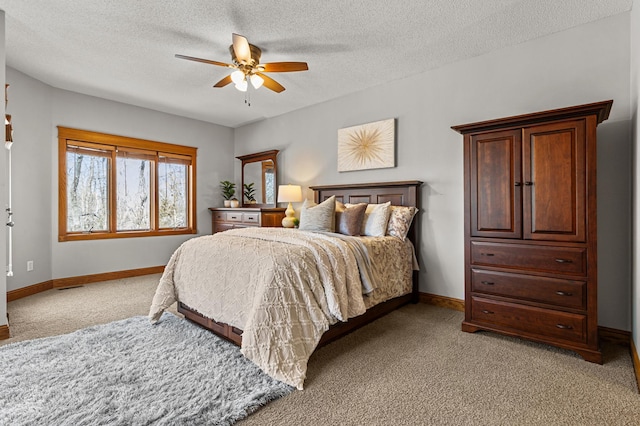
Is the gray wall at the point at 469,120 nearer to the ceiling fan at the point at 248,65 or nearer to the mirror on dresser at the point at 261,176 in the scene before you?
the mirror on dresser at the point at 261,176

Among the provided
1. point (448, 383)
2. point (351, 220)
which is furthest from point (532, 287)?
point (351, 220)

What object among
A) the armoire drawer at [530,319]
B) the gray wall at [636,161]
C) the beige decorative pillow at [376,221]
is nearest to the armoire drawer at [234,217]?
the beige decorative pillow at [376,221]

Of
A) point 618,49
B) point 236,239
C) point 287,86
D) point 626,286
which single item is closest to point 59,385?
point 236,239

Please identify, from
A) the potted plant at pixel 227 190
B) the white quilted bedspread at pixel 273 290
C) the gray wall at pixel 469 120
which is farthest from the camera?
the potted plant at pixel 227 190

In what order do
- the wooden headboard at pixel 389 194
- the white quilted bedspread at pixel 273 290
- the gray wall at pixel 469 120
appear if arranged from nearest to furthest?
1. the white quilted bedspread at pixel 273 290
2. the gray wall at pixel 469 120
3. the wooden headboard at pixel 389 194

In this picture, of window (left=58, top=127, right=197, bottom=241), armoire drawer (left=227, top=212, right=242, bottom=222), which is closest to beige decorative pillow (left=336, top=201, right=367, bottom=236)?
armoire drawer (left=227, top=212, right=242, bottom=222)

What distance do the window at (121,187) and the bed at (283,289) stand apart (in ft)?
8.43

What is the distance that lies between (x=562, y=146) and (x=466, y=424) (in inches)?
77.8

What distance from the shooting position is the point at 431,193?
358 cm

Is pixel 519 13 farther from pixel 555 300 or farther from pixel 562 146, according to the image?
pixel 555 300

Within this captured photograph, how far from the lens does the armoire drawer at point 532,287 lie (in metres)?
2.27

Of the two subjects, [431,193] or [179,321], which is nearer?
[179,321]

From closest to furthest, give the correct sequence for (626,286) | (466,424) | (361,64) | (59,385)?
1. (466,424)
2. (59,385)
3. (626,286)
4. (361,64)

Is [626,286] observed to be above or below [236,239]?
below
